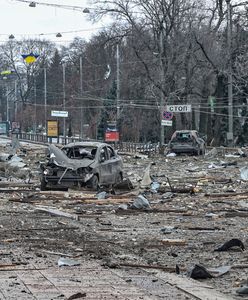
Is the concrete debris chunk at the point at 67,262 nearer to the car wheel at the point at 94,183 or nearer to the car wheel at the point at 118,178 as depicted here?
the car wheel at the point at 94,183

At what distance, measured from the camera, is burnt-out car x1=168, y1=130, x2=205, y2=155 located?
46781 mm

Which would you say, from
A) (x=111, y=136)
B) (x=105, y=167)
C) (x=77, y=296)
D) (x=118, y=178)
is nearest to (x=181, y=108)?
(x=111, y=136)

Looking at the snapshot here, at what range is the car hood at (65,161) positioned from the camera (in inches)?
843

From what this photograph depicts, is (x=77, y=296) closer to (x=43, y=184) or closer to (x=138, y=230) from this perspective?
(x=138, y=230)

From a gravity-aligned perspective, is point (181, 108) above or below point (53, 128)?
above

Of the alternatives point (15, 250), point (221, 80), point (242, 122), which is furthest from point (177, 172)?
point (242, 122)

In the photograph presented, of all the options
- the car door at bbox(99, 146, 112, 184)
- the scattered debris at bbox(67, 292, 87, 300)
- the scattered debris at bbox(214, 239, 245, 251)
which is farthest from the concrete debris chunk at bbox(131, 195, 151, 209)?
the scattered debris at bbox(67, 292, 87, 300)

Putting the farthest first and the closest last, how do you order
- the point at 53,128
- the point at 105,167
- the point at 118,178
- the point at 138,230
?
the point at 53,128 < the point at 118,178 < the point at 105,167 < the point at 138,230

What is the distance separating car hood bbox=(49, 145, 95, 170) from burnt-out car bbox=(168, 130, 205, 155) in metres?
25.4

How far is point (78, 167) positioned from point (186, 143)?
26.3 m

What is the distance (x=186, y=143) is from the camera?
47.0 m

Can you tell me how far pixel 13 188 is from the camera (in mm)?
23016

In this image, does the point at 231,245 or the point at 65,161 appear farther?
the point at 65,161

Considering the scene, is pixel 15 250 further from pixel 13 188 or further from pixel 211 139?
pixel 211 139
